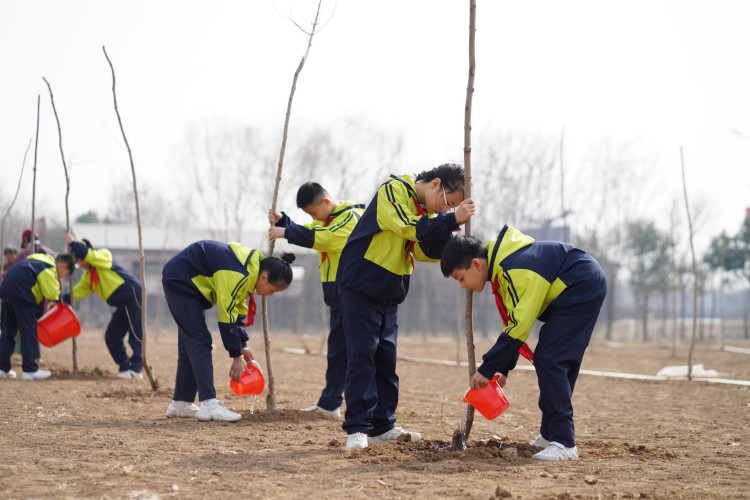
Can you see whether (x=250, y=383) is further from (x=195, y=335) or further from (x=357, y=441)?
(x=357, y=441)

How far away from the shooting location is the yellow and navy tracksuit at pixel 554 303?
3738 mm

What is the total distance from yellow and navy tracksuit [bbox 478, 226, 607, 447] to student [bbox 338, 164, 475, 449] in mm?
403

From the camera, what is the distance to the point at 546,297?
3891 mm

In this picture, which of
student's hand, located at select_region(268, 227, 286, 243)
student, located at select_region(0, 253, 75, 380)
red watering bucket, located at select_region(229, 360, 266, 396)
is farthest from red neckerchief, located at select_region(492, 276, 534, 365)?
student, located at select_region(0, 253, 75, 380)

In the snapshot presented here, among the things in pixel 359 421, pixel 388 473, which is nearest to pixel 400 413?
pixel 359 421

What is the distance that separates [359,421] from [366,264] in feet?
3.04

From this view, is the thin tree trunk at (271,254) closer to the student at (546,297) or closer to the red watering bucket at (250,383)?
the red watering bucket at (250,383)

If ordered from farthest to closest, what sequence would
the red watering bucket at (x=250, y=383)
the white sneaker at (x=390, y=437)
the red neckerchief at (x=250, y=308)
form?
the red neckerchief at (x=250, y=308) → the red watering bucket at (x=250, y=383) → the white sneaker at (x=390, y=437)

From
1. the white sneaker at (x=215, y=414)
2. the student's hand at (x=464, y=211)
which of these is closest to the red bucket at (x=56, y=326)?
the white sneaker at (x=215, y=414)

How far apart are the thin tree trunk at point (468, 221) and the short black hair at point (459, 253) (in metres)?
0.21

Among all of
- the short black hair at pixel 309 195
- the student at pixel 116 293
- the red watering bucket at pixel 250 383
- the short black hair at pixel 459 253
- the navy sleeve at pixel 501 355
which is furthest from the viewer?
the student at pixel 116 293

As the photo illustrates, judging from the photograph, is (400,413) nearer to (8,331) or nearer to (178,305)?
(178,305)

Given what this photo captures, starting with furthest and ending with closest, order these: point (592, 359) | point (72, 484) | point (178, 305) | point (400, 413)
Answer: point (592, 359) < point (400, 413) < point (178, 305) < point (72, 484)

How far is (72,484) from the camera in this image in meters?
3.06
